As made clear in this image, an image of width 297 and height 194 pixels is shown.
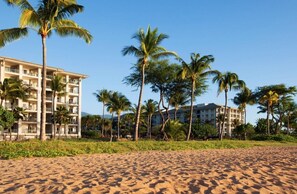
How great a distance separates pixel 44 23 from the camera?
62.9 ft

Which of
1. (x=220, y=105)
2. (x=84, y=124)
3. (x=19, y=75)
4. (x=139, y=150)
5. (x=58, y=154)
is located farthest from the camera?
(x=220, y=105)

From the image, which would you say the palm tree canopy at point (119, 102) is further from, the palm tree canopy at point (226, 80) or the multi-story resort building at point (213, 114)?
the multi-story resort building at point (213, 114)

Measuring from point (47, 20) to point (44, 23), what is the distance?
339 mm

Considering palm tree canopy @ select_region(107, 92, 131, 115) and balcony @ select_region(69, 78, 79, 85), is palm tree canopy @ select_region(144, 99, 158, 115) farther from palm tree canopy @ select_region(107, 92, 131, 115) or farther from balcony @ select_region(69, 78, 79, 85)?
balcony @ select_region(69, 78, 79, 85)

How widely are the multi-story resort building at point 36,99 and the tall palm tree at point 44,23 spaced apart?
37.8 meters

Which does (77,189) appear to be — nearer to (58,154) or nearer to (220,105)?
(58,154)

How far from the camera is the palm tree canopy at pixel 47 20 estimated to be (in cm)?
1847

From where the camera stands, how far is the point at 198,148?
81.1ft

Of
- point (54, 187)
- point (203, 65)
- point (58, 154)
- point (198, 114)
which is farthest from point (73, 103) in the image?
point (198, 114)

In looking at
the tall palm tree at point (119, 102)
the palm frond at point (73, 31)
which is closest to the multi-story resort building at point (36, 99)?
the tall palm tree at point (119, 102)

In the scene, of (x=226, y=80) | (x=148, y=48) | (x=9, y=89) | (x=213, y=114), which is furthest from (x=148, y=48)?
(x=213, y=114)

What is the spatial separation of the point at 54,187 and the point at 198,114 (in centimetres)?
12957

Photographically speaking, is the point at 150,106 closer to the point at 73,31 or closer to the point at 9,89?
the point at 9,89

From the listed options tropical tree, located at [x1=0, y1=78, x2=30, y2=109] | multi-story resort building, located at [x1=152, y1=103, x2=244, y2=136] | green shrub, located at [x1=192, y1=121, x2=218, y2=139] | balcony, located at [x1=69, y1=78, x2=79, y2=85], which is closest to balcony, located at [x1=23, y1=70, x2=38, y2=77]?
balcony, located at [x1=69, y1=78, x2=79, y2=85]
